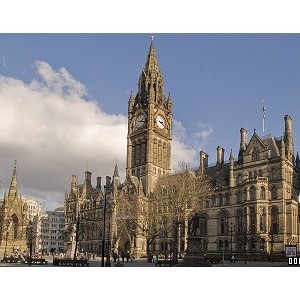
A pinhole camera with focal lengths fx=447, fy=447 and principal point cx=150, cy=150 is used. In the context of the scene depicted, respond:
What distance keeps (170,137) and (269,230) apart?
36.7 metres

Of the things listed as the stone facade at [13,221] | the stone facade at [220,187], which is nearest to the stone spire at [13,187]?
the stone facade at [13,221]

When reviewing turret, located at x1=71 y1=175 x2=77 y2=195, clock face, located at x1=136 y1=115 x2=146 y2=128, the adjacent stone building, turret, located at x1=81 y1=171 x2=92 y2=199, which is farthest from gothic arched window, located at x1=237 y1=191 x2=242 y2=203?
the adjacent stone building

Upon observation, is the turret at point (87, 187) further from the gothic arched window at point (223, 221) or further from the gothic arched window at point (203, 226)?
the gothic arched window at point (223, 221)

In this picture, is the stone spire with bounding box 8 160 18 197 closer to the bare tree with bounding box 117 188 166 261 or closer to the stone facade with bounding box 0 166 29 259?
the stone facade with bounding box 0 166 29 259

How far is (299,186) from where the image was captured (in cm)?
7431

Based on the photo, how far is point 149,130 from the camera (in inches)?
3659

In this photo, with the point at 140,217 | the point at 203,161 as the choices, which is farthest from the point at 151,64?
the point at 140,217

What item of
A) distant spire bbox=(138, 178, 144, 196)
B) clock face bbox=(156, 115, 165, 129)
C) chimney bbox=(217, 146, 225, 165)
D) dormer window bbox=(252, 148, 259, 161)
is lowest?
distant spire bbox=(138, 178, 144, 196)

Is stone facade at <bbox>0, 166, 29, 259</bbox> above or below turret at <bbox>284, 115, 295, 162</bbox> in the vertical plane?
below

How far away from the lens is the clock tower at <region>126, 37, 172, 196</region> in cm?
9256

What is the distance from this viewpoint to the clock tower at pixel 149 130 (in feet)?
304

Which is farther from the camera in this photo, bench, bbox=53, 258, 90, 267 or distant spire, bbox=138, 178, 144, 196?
distant spire, bbox=138, 178, 144, 196

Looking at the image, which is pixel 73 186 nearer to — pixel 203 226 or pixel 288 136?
pixel 203 226
